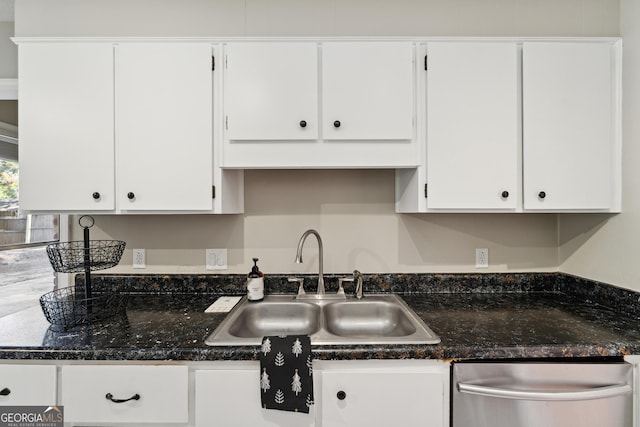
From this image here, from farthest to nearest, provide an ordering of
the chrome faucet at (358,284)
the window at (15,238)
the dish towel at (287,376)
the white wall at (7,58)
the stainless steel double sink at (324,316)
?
the window at (15,238)
the white wall at (7,58)
the chrome faucet at (358,284)
the stainless steel double sink at (324,316)
the dish towel at (287,376)

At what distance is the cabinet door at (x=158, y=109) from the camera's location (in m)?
1.47

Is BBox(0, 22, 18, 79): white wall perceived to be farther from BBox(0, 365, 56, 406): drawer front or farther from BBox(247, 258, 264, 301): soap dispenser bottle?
BBox(247, 258, 264, 301): soap dispenser bottle

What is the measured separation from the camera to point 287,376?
1066 mm

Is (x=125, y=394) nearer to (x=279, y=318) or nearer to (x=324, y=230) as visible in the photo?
(x=279, y=318)

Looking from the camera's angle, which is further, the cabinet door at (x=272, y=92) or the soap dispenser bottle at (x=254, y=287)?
the soap dispenser bottle at (x=254, y=287)

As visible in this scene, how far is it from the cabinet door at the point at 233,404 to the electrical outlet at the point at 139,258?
0.98 metres

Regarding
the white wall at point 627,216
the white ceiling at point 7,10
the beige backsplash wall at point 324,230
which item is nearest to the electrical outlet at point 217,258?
the beige backsplash wall at point 324,230

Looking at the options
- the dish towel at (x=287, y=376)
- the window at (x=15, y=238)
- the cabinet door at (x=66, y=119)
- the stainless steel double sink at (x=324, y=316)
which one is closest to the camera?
the dish towel at (x=287, y=376)

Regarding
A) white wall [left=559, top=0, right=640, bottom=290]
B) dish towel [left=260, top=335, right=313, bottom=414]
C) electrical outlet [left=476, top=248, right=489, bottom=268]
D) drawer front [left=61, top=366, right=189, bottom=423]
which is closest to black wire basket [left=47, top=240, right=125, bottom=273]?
drawer front [left=61, top=366, right=189, bottom=423]

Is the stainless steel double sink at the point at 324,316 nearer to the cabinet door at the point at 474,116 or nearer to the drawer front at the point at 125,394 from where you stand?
the drawer front at the point at 125,394

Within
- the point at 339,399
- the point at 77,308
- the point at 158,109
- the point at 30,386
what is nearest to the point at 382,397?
the point at 339,399

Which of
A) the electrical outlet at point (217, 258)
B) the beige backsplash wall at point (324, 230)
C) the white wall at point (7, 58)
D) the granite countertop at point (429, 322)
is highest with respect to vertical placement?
the white wall at point (7, 58)

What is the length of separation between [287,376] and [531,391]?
84 cm

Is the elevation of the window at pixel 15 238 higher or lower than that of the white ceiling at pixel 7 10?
lower
